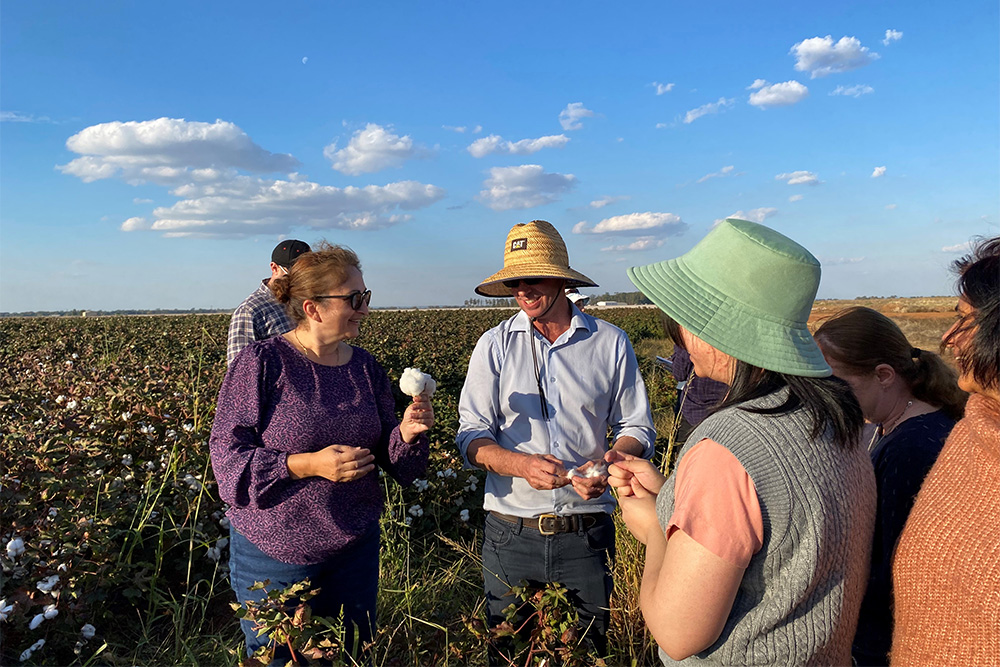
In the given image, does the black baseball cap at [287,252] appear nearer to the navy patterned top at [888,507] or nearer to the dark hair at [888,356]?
the dark hair at [888,356]

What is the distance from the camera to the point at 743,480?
1236 millimetres

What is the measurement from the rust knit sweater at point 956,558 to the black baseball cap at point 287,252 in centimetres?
343

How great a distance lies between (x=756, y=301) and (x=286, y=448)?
1.70 m

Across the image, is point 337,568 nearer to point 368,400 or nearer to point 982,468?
point 368,400

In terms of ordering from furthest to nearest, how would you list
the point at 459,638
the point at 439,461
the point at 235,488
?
the point at 439,461 → the point at 459,638 → the point at 235,488

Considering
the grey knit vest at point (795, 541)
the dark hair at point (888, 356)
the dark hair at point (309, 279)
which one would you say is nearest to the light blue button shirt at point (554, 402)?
the dark hair at point (309, 279)

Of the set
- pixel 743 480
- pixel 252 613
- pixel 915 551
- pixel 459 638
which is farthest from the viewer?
pixel 459 638

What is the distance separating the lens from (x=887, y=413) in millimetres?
2125

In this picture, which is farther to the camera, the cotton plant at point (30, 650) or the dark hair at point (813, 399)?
the cotton plant at point (30, 650)


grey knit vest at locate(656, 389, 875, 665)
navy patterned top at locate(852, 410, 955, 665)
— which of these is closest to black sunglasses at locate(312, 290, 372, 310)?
grey knit vest at locate(656, 389, 875, 665)

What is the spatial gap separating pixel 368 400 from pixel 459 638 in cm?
112

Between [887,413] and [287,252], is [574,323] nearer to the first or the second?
[887,413]

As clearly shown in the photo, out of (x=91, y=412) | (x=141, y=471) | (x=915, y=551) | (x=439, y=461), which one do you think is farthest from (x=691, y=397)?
(x=91, y=412)

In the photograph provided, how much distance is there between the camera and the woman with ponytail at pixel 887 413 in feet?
5.29
